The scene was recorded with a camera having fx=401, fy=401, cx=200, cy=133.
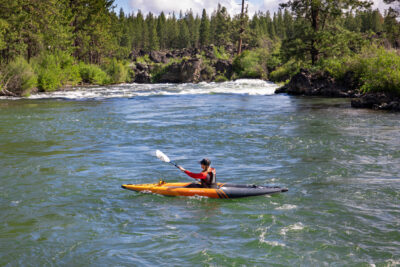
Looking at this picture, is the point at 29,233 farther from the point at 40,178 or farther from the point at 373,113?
the point at 373,113

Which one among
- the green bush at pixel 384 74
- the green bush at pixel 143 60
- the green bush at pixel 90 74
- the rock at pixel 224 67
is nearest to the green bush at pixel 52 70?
the green bush at pixel 90 74

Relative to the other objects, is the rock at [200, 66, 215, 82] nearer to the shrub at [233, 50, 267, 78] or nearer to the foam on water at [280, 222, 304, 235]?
the shrub at [233, 50, 267, 78]

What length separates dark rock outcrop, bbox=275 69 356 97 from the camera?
23656mm

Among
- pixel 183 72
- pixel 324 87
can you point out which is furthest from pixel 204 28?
pixel 324 87

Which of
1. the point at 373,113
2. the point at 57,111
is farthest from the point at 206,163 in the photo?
the point at 57,111

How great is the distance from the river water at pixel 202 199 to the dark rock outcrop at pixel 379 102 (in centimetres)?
156

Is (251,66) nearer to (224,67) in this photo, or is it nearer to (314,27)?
(224,67)

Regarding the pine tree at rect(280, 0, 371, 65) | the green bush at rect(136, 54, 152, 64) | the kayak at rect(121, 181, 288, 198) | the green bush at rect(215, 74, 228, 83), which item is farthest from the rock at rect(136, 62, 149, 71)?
the kayak at rect(121, 181, 288, 198)

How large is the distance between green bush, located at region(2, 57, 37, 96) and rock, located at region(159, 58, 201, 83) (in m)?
23.1

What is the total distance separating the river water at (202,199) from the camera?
521 centimetres

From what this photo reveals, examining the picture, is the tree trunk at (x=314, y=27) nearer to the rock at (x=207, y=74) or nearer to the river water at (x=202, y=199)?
the river water at (x=202, y=199)

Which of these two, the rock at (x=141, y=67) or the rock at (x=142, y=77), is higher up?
the rock at (x=141, y=67)

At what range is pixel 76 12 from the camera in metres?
39.9

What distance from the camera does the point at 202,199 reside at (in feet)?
24.1
